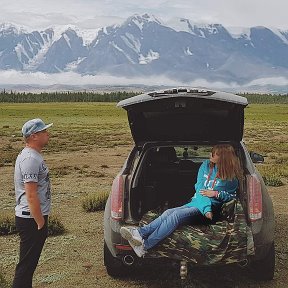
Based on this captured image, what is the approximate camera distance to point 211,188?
5.47 metres

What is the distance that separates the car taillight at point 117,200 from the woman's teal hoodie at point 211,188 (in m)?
0.72

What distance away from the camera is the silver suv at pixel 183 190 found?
16.4 ft

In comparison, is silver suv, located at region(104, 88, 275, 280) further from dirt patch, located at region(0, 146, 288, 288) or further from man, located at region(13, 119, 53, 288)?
man, located at region(13, 119, 53, 288)

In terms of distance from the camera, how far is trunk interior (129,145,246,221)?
6305mm

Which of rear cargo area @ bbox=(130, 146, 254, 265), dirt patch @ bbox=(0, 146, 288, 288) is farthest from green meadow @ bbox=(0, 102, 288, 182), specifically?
rear cargo area @ bbox=(130, 146, 254, 265)

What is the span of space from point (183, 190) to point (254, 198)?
1.61m

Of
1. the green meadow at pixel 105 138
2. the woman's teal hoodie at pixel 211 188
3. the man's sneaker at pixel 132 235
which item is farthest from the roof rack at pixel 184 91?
the green meadow at pixel 105 138

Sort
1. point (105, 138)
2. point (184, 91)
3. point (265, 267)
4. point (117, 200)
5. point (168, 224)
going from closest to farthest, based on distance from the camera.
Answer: point (168, 224) < point (184, 91) < point (117, 200) < point (265, 267) < point (105, 138)

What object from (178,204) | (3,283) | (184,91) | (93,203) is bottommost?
(93,203)

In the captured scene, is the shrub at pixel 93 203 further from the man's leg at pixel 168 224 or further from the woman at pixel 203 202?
the man's leg at pixel 168 224

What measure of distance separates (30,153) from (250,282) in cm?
298

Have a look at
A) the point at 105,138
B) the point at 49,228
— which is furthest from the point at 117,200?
the point at 105,138

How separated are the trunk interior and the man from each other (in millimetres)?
1379

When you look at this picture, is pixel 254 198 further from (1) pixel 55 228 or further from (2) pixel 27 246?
(1) pixel 55 228
